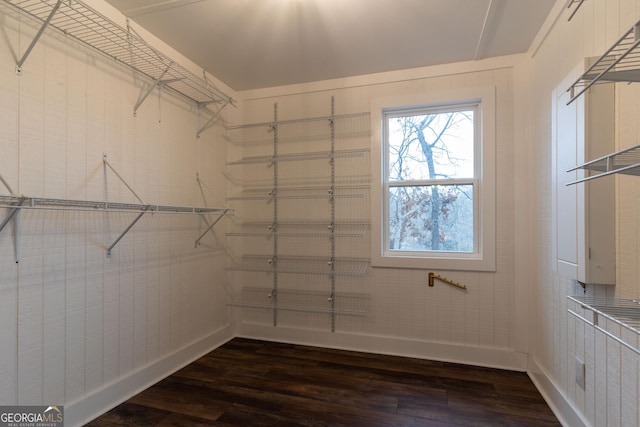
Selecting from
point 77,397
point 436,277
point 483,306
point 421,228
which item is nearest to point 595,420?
point 483,306

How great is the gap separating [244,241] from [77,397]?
165 centimetres

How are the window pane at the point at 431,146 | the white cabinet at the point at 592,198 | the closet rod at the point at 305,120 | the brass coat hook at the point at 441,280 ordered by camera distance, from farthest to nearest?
the closet rod at the point at 305,120 → the window pane at the point at 431,146 → the brass coat hook at the point at 441,280 → the white cabinet at the point at 592,198

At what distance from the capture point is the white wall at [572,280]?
1264 millimetres

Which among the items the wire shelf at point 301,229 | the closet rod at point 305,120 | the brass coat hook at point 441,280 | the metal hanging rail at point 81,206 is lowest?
the brass coat hook at point 441,280

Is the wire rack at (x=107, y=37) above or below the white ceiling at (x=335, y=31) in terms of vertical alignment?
Result: below

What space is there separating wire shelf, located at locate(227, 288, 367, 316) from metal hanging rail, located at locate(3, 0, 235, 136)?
5.15 feet

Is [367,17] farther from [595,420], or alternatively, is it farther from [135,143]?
[595,420]

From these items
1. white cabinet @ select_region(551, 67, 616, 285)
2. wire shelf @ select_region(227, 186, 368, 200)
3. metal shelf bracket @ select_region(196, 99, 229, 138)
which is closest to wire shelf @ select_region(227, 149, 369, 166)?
wire shelf @ select_region(227, 186, 368, 200)

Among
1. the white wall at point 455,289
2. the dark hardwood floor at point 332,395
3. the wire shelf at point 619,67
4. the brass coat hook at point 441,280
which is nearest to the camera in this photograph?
the wire shelf at point 619,67

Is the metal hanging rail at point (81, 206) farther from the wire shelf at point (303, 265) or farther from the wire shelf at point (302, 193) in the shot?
the wire shelf at point (303, 265)

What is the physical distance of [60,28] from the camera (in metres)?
1.62

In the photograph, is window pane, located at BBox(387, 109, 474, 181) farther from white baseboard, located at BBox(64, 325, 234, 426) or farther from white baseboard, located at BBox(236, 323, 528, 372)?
white baseboard, located at BBox(64, 325, 234, 426)

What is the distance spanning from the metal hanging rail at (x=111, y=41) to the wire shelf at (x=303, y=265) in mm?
1267

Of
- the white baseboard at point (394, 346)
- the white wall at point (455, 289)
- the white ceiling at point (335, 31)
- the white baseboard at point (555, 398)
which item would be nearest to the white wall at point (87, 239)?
the white ceiling at point (335, 31)
